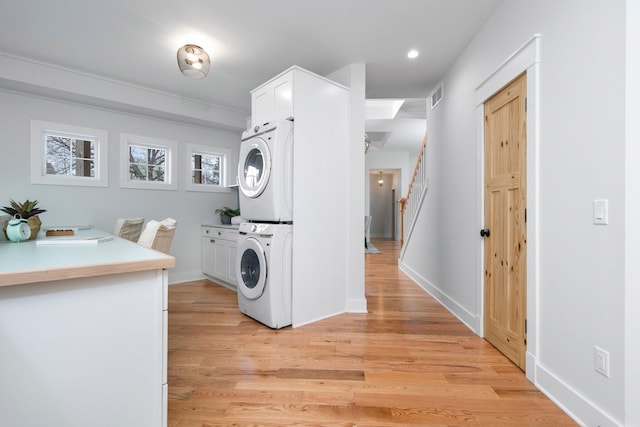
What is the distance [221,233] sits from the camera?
12.9 feet

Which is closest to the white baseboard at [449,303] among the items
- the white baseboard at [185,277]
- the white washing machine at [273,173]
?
the white washing machine at [273,173]

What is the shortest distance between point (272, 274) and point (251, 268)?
36 cm

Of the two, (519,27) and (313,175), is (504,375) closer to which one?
(313,175)

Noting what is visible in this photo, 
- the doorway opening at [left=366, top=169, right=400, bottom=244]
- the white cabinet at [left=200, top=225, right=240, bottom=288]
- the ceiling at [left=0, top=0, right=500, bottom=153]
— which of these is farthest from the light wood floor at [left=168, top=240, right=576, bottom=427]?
the doorway opening at [left=366, top=169, right=400, bottom=244]

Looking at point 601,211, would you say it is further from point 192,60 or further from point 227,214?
point 227,214

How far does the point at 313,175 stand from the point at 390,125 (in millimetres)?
4051

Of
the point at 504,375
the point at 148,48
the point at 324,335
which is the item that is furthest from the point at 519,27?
the point at 148,48

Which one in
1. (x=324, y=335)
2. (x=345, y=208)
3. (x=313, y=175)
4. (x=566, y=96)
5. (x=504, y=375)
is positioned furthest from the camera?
(x=345, y=208)

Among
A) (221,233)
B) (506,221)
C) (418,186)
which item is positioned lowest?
(221,233)

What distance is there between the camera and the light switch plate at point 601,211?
1.29 metres

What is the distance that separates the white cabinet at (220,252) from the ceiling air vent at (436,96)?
2.94m

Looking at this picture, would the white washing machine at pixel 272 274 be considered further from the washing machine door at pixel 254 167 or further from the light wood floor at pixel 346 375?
the washing machine door at pixel 254 167

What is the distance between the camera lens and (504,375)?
1.83 metres

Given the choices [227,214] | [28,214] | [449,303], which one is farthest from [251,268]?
[449,303]
